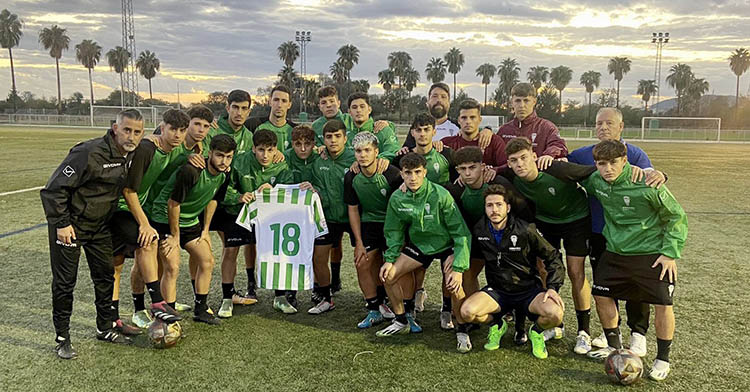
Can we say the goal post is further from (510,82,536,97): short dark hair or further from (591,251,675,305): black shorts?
(591,251,675,305): black shorts

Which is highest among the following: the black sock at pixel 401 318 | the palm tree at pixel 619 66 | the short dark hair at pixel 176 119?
the palm tree at pixel 619 66

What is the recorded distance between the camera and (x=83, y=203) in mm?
4020

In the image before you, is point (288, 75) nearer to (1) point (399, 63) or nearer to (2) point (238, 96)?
(1) point (399, 63)

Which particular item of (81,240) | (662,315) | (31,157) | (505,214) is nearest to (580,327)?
(662,315)

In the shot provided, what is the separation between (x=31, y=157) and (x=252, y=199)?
18.3 metres

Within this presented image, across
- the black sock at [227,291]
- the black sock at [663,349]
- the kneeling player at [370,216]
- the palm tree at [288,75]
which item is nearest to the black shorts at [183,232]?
the black sock at [227,291]

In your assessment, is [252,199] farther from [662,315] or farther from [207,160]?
[662,315]

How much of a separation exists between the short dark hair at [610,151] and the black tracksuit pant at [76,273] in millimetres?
3766

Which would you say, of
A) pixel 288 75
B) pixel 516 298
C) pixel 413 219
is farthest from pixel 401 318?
pixel 288 75

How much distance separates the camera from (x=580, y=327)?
4.38m

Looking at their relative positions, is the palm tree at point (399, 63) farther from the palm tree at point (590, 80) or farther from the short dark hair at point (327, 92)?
the short dark hair at point (327, 92)

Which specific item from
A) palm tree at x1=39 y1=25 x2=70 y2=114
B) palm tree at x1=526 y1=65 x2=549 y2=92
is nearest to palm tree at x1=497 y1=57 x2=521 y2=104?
palm tree at x1=526 y1=65 x2=549 y2=92

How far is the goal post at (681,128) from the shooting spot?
42.0 metres

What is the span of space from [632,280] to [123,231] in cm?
393
